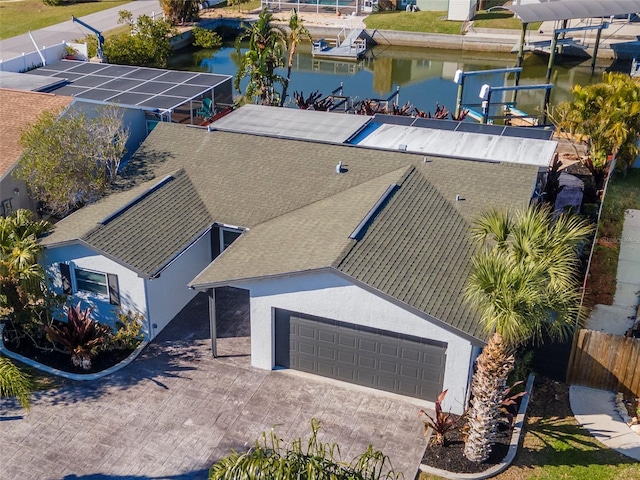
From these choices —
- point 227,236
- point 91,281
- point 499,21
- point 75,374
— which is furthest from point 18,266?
point 499,21

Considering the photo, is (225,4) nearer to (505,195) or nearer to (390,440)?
(505,195)

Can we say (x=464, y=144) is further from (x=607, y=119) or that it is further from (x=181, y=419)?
(x=181, y=419)

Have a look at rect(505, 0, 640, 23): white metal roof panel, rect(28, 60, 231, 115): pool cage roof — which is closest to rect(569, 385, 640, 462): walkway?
rect(28, 60, 231, 115): pool cage roof

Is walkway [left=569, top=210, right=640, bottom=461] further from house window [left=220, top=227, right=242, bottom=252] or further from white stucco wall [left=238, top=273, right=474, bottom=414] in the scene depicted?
house window [left=220, top=227, right=242, bottom=252]

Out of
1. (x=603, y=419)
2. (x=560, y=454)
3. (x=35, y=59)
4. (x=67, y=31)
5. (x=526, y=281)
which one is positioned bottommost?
(x=560, y=454)

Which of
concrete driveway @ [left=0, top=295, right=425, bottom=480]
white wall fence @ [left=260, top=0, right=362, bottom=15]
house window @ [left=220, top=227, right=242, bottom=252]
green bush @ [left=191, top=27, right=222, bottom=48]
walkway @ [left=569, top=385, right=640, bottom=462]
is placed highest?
white wall fence @ [left=260, top=0, right=362, bottom=15]

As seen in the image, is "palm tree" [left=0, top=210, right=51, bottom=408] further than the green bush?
No

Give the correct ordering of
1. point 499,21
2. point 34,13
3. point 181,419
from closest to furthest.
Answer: point 181,419
point 499,21
point 34,13

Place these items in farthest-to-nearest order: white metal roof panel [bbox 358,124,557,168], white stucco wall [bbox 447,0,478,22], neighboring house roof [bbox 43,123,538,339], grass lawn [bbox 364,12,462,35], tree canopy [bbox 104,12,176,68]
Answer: white stucco wall [bbox 447,0,478,22], grass lawn [bbox 364,12,462,35], tree canopy [bbox 104,12,176,68], white metal roof panel [bbox 358,124,557,168], neighboring house roof [bbox 43,123,538,339]
